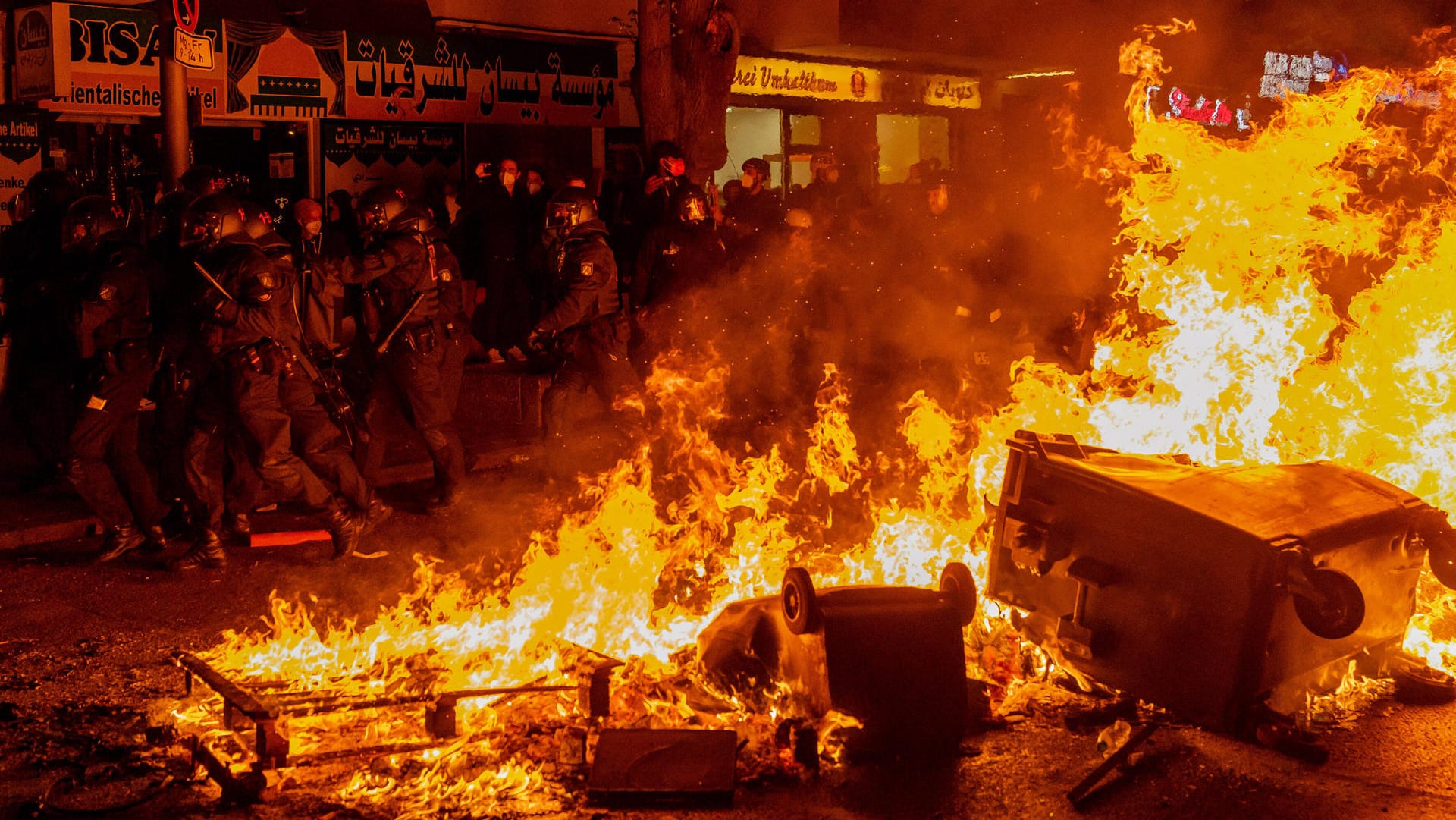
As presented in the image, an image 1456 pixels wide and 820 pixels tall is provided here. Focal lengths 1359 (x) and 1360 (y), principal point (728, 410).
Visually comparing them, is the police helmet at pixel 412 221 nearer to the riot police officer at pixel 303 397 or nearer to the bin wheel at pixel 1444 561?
the riot police officer at pixel 303 397

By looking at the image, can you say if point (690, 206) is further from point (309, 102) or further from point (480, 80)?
point (480, 80)

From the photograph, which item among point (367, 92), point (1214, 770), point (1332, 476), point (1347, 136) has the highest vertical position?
point (367, 92)

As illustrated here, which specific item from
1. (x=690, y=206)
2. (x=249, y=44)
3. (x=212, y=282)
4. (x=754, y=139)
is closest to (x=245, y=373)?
(x=212, y=282)

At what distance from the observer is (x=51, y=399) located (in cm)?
896

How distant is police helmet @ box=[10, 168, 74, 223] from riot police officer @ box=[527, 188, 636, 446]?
3033 millimetres

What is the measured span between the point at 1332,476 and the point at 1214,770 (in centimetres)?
142

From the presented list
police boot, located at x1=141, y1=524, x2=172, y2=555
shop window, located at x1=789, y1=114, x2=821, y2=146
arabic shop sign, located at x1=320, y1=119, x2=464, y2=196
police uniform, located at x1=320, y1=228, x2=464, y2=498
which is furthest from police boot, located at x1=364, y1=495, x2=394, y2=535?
shop window, located at x1=789, y1=114, x2=821, y2=146

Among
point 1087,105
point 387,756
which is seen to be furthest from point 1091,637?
point 1087,105

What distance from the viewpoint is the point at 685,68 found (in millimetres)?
12875

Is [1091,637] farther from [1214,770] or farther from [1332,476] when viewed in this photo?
[1332,476]

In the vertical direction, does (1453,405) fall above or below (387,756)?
above

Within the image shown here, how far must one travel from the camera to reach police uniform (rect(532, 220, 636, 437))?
29.1ft

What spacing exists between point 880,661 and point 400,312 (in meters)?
4.47

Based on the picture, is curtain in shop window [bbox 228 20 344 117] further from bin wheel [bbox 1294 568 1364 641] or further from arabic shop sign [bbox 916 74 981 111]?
bin wheel [bbox 1294 568 1364 641]
